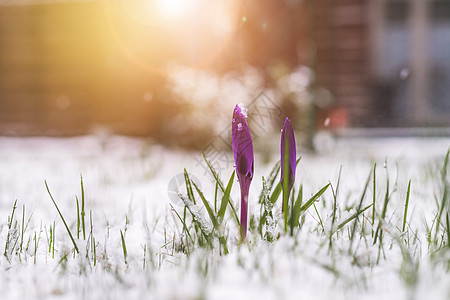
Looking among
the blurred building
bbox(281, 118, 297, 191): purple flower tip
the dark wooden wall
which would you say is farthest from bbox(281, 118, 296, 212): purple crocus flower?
the dark wooden wall

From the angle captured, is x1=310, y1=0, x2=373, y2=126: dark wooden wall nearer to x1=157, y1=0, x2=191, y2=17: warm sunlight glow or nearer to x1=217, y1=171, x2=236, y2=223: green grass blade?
x1=157, y1=0, x2=191, y2=17: warm sunlight glow

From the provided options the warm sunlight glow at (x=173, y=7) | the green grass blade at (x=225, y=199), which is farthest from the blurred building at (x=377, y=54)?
the green grass blade at (x=225, y=199)

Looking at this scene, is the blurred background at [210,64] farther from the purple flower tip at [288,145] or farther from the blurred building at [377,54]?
the purple flower tip at [288,145]

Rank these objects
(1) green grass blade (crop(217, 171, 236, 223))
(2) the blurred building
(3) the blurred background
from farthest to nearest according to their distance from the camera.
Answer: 1. (2) the blurred building
2. (3) the blurred background
3. (1) green grass blade (crop(217, 171, 236, 223))

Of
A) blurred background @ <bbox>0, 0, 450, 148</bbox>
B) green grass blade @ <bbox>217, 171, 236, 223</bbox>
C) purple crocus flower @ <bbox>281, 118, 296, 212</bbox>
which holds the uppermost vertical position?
blurred background @ <bbox>0, 0, 450, 148</bbox>

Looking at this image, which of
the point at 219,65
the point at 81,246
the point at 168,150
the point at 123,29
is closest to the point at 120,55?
the point at 123,29

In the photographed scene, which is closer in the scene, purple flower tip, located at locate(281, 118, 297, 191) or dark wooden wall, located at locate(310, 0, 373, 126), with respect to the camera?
purple flower tip, located at locate(281, 118, 297, 191)

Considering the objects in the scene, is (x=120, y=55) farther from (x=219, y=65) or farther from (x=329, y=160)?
(x=329, y=160)
